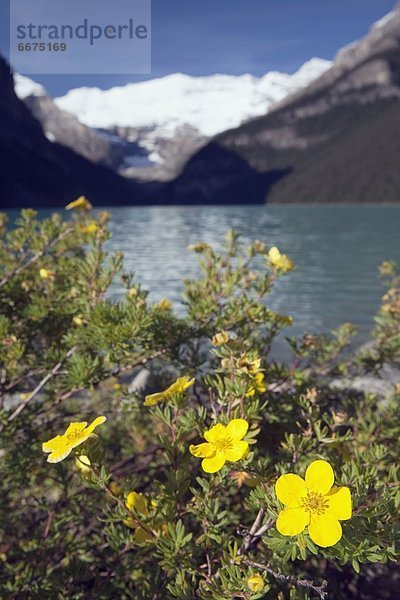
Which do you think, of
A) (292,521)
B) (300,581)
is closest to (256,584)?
(300,581)

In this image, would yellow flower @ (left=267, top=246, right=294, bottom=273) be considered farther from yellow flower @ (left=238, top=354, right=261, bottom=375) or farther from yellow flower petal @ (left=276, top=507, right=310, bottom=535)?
yellow flower petal @ (left=276, top=507, right=310, bottom=535)

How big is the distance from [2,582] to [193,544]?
3.67 feet

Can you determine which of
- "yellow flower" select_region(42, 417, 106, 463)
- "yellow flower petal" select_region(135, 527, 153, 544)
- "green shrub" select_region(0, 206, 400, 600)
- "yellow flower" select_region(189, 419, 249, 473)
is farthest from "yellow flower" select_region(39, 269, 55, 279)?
"yellow flower" select_region(189, 419, 249, 473)

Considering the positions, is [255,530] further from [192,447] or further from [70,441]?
[70,441]

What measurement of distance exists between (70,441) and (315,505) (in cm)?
70

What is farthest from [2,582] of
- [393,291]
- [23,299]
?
[393,291]

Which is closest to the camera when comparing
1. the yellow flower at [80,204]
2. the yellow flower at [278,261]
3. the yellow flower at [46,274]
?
the yellow flower at [278,261]

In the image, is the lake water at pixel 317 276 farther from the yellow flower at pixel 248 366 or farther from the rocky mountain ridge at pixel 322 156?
the rocky mountain ridge at pixel 322 156

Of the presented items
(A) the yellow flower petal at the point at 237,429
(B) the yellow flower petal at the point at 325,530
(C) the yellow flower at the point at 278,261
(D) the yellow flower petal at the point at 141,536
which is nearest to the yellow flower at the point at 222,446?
(A) the yellow flower petal at the point at 237,429

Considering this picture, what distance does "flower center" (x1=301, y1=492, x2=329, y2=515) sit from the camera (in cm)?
117

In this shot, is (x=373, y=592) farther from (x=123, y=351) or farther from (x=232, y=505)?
(x=123, y=351)

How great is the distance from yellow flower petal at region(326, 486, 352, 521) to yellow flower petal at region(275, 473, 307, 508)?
0.07 meters

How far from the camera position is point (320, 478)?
1.23 metres

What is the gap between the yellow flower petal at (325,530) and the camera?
1113mm
